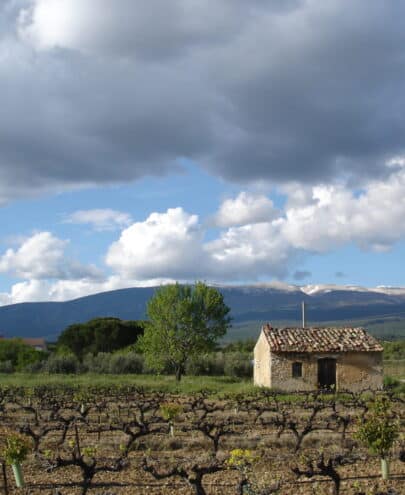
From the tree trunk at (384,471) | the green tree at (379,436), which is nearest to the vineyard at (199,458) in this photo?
the tree trunk at (384,471)

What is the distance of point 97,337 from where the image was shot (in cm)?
7725

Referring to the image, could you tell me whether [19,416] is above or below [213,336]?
below

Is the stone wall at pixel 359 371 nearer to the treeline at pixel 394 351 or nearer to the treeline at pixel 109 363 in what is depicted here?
the treeline at pixel 109 363

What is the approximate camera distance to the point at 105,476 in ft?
43.5

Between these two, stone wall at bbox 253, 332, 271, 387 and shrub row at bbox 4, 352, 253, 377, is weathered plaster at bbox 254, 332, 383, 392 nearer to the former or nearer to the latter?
stone wall at bbox 253, 332, 271, 387

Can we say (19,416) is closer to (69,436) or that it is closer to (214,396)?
(69,436)

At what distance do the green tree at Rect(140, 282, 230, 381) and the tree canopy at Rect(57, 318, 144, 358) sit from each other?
29.5 metres

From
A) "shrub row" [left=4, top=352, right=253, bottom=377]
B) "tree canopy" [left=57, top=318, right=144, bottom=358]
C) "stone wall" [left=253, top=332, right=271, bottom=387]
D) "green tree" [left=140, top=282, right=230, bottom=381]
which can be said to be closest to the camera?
"stone wall" [left=253, top=332, right=271, bottom=387]

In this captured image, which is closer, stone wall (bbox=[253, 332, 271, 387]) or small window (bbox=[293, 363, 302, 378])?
small window (bbox=[293, 363, 302, 378])

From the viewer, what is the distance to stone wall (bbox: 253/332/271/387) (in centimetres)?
3662

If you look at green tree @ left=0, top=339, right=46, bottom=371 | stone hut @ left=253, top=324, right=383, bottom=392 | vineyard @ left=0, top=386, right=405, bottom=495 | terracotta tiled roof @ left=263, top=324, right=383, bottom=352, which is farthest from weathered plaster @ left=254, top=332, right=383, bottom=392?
green tree @ left=0, top=339, right=46, bottom=371

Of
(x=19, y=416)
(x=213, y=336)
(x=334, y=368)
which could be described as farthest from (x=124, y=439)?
(x=213, y=336)

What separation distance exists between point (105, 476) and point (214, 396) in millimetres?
20268

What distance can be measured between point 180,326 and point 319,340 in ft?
44.8
